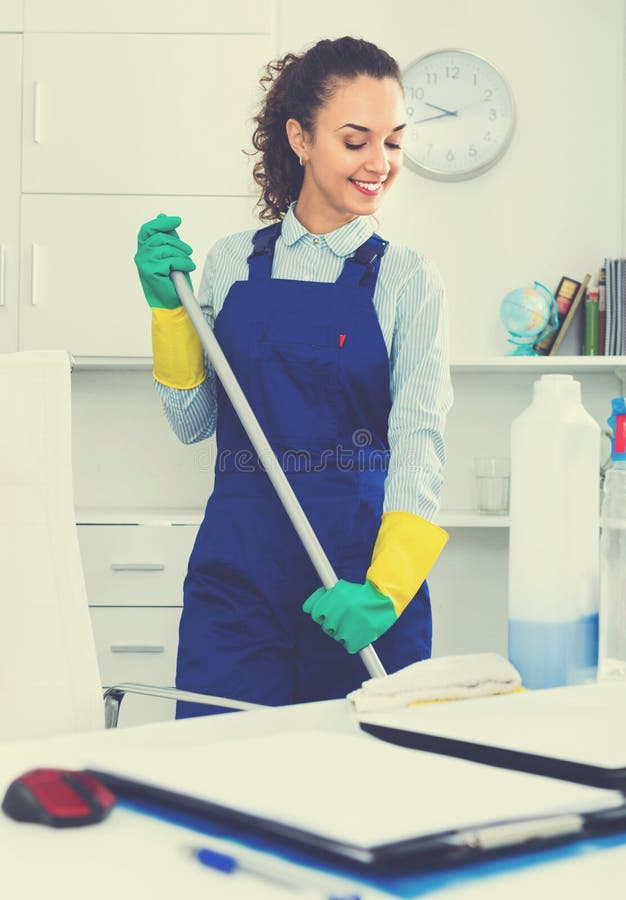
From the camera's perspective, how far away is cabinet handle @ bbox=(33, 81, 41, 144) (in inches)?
118

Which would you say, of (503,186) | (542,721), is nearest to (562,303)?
(503,186)

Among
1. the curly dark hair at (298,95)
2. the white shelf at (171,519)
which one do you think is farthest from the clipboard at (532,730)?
the white shelf at (171,519)

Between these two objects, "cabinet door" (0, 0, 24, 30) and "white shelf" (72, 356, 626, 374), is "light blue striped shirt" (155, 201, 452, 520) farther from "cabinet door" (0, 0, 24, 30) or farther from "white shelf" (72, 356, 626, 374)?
"cabinet door" (0, 0, 24, 30)

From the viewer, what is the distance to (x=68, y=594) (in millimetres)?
1135

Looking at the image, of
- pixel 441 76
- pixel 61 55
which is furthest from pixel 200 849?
pixel 441 76

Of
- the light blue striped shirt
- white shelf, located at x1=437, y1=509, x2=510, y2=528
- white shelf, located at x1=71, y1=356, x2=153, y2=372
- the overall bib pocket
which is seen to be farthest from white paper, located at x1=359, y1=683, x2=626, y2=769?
white shelf, located at x1=71, y1=356, x2=153, y2=372

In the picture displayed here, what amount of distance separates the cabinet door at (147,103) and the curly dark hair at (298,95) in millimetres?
1098

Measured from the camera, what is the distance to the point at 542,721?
61 centimetres

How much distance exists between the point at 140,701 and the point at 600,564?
220 centimetres

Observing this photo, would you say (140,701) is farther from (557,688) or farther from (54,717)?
(557,688)

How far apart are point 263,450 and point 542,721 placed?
0.93 metres

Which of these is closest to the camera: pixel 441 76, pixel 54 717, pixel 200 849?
pixel 200 849

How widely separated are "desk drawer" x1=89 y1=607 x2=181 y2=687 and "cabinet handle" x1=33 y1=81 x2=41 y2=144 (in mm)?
1352

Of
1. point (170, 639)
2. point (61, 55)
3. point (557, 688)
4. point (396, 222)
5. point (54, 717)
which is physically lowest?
point (170, 639)
